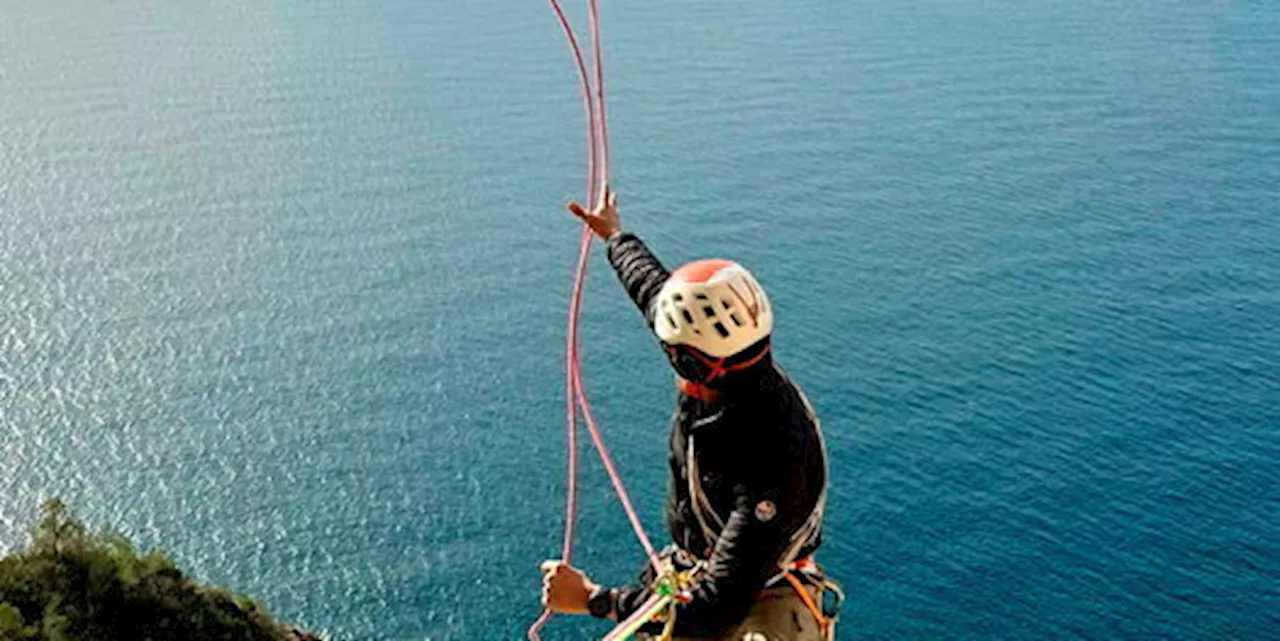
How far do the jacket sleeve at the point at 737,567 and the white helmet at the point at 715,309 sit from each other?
0.51 m

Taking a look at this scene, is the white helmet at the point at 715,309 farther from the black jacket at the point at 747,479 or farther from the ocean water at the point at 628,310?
the ocean water at the point at 628,310

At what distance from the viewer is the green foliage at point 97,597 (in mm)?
24562

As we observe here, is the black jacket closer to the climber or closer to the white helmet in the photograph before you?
the climber

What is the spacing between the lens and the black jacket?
4.21 meters

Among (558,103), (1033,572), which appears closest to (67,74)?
(558,103)

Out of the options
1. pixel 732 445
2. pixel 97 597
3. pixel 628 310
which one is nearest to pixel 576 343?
pixel 732 445

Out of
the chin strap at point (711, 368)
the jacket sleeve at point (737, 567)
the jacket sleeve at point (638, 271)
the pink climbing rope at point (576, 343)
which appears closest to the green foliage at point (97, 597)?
the pink climbing rope at point (576, 343)

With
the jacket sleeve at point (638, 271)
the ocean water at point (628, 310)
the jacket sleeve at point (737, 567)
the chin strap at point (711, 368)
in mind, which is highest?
the jacket sleeve at point (638, 271)

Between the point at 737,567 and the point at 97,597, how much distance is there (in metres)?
25.1

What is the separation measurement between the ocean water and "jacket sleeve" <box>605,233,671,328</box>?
3162cm

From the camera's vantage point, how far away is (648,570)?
202 inches

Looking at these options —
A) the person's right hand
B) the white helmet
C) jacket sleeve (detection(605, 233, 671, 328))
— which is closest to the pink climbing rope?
the person's right hand

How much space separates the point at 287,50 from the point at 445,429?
41.1 m

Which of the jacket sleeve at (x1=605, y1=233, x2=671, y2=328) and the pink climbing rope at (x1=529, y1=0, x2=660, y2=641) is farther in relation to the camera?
the pink climbing rope at (x1=529, y1=0, x2=660, y2=641)
